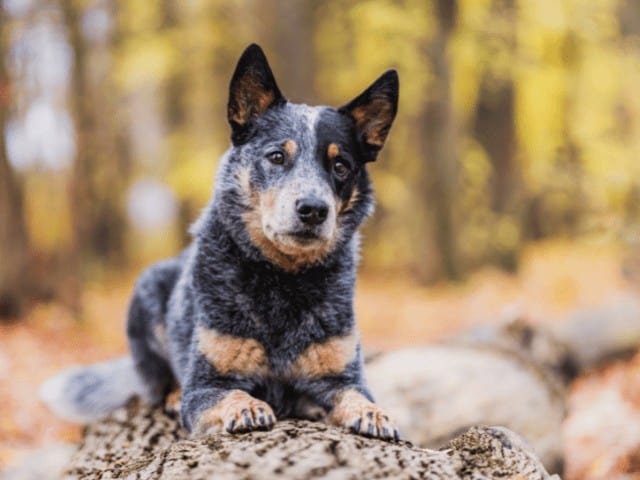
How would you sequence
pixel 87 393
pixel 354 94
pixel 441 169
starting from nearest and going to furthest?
pixel 87 393 → pixel 441 169 → pixel 354 94

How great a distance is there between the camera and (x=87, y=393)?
15.9 ft

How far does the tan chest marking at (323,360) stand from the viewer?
3521mm

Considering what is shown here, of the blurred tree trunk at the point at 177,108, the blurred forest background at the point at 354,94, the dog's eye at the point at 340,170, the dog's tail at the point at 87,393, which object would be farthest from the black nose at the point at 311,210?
the blurred tree trunk at the point at 177,108

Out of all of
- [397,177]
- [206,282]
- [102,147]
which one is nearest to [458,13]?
[397,177]

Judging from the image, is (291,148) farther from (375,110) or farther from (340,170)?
(375,110)

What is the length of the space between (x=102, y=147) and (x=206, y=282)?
10148 mm

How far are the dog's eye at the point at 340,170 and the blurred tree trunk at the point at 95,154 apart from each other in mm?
6566

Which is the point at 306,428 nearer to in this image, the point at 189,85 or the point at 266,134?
the point at 266,134

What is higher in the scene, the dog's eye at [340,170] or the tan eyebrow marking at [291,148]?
the tan eyebrow marking at [291,148]

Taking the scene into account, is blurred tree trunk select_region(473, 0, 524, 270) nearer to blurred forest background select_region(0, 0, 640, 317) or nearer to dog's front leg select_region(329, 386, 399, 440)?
blurred forest background select_region(0, 0, 640, 317)

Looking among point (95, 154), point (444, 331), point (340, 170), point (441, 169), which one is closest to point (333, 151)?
point (340, 170)

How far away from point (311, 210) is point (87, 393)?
2512 mm

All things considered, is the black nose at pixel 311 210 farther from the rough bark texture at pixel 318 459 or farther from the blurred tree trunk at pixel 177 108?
the blurred tree trunk at pixel 177 108

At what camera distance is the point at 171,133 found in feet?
51.6
